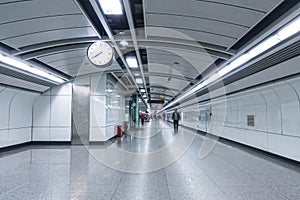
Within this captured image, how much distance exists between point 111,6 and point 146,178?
3.45 metres

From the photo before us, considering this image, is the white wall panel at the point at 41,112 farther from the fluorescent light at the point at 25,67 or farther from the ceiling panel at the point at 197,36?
the ceiling panel at the point at 197,36

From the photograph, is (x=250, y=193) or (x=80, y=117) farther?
(x=80, y=117)

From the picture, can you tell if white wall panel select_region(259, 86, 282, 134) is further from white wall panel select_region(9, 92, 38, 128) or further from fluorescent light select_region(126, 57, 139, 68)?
white wall panel select_region(9, 92, 38, 128)

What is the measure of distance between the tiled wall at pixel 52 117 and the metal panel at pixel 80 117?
0.22 m

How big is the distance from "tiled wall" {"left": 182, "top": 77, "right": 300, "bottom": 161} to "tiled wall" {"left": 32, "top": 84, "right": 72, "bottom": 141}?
7.61m

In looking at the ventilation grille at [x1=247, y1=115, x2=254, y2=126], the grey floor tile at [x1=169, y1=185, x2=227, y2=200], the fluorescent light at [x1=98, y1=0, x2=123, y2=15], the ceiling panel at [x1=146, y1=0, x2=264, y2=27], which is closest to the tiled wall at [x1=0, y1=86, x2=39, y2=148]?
the fluorescent light at [x1=98, y1=0, x2=123, y2=15]

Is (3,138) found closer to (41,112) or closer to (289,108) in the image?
(41,112)

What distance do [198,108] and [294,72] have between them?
13.6 metres

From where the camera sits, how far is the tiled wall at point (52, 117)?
11.2 m

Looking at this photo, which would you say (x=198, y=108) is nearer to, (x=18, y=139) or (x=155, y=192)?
(x=18, y=139)

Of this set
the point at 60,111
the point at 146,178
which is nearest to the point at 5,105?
the point at 60,111

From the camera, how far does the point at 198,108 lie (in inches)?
785

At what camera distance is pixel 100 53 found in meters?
6.34

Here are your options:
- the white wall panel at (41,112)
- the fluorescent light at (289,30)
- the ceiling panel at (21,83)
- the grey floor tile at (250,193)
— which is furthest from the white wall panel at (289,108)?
the white wall panel at (41,112)
